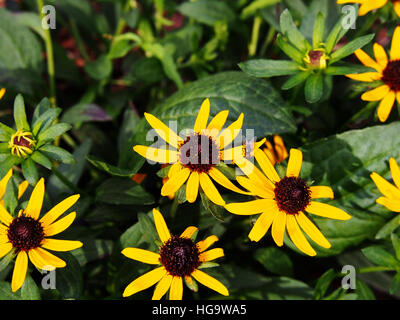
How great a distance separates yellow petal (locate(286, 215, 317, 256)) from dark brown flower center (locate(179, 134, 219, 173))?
0.71 ft

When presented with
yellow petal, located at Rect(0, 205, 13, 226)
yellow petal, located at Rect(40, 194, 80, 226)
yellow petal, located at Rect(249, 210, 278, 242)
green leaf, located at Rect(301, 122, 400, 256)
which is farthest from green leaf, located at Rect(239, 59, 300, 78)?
yellow petal, located at Rect(0, 205, 13, 226)

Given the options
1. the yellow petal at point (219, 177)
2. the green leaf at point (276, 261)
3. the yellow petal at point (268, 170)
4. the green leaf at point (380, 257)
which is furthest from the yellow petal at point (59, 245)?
the green leaf at point (380, 257)

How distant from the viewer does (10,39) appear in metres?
1.66

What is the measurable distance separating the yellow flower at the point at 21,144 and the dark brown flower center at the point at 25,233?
0.15 m

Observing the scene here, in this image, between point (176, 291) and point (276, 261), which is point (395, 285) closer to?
point (276, 261)

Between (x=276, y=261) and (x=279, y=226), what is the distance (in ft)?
1.16

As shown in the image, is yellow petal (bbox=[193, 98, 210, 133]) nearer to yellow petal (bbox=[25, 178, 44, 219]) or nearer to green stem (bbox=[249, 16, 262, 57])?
yellow petal (bbox=[25, 178, 44, 219])

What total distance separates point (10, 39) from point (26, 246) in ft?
3.01

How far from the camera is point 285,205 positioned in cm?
106

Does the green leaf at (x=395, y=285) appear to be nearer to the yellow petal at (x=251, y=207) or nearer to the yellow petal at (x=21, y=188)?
the yellow petal at (x=251, y=207)

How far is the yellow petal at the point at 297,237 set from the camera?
40.1 inches

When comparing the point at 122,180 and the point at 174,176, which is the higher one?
the point at 122,180

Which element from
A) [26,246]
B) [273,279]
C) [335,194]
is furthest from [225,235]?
[26,246]
